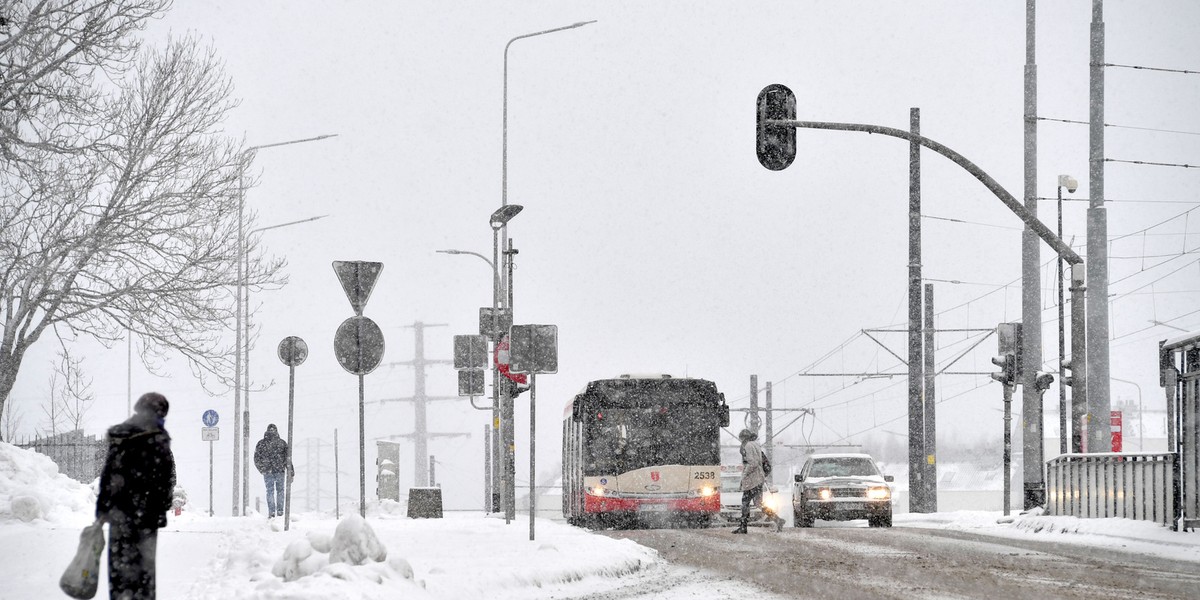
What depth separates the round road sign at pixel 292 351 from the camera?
20.6 meters

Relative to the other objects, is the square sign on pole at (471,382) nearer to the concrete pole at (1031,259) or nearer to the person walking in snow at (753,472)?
the person walking in snow at (753,472)

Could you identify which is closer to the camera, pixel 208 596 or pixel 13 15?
pixel 208 596

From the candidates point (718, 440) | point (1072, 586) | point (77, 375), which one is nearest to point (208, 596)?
point (1072, 586)

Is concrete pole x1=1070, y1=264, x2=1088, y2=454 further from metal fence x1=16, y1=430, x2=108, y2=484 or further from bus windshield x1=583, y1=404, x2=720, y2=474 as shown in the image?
metal fence x1=16, y1=430, x2=108, y2=484

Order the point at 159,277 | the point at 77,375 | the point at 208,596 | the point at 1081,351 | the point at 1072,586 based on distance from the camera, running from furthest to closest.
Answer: the point at 77,375
the point at 159,277
the point at 1081,351
the point at 1072,586
the point at 208,596

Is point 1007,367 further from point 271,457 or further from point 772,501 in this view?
point 271,457

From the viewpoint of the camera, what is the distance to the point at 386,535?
1869cm

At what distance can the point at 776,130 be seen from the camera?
1886 centimetres

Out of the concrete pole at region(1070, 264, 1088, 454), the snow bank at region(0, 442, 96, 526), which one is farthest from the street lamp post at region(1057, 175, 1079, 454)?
the snow bank at region(0, 442, 96, 526)

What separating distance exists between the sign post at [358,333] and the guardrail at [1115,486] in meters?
10.7

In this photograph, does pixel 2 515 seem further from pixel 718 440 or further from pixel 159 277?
pixel 718 440

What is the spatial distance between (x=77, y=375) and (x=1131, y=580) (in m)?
48.6

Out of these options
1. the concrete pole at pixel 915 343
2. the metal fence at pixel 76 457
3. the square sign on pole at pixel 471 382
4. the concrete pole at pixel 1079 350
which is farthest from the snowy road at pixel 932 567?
the metal fence at pixel 76 457

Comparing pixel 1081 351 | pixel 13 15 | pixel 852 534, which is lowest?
pixel 852 534
